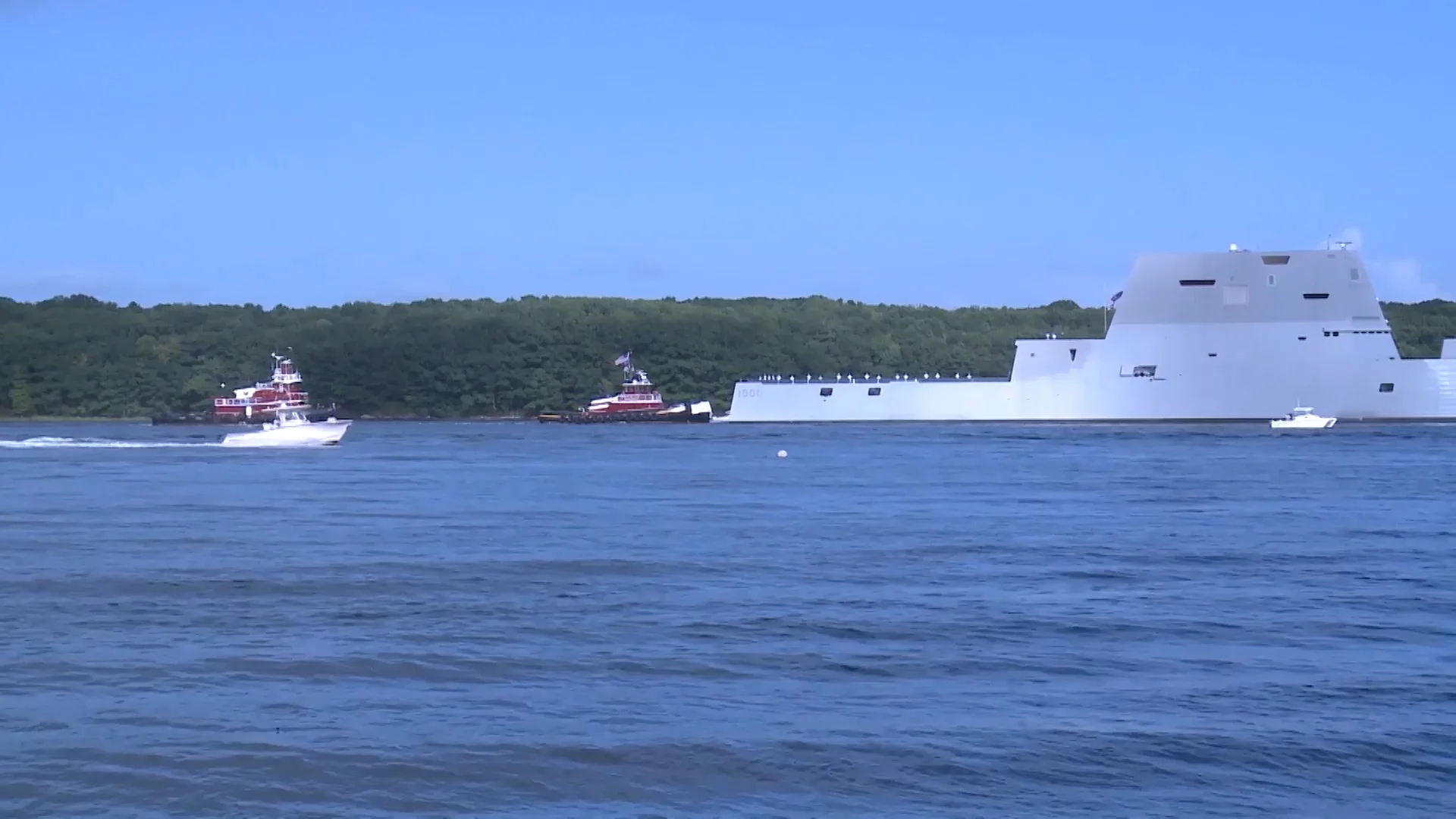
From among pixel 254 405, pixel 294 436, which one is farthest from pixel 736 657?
pixel 254 405

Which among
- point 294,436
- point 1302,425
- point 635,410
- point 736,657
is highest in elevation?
point 635,410

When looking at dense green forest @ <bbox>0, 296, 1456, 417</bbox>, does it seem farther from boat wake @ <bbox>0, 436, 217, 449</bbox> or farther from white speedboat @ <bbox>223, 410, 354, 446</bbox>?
white speedboat @ <bbox>223, 410, 354, 446</bbox>

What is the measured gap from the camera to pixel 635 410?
2389 inches

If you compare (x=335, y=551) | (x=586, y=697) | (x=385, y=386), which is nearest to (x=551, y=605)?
(x=586, y=697)

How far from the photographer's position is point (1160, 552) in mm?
14633

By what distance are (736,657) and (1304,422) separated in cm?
3477

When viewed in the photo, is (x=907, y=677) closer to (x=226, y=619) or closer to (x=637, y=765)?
(x=637, y=765)

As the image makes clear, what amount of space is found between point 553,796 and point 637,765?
0.52 m

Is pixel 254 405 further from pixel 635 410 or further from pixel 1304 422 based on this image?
pixel 1304 422

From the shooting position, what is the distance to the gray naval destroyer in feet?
139

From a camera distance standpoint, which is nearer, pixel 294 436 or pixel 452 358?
pixel 294 436

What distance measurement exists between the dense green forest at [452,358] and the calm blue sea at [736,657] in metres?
49.6

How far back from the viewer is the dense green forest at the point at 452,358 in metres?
70.4

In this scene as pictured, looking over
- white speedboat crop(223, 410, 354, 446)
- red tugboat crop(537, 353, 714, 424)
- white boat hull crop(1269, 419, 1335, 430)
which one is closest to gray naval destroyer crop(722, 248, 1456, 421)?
white boat hull crop(1269, 419, 1335, 430)
